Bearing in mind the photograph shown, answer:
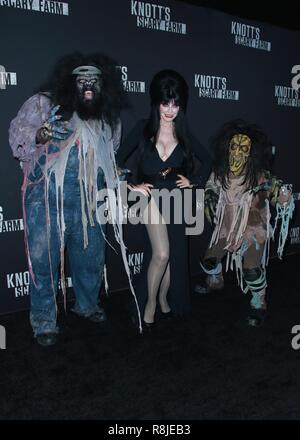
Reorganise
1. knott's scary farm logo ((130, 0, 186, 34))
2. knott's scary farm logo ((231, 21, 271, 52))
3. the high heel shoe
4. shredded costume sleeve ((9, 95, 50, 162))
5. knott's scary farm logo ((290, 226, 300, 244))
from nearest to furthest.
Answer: shredded costume sleeve ((9, 95, 50, 162)) < the high heel shoe < knott's scary farm logo ((130, 0, 186, 34)) < knott's scary farm logo ((231, 21, 271, 52)) < knott's scary farm logo ((290, 226, 300, 244))

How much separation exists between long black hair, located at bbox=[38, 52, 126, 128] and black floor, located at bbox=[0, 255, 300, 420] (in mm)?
1293

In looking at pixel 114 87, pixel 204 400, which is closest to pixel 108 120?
pixel 114 87

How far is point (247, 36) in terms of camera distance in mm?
3617

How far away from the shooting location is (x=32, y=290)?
7.99 ft

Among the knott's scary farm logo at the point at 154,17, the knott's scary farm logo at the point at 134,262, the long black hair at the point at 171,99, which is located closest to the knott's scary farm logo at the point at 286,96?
the knott's scary farm logo at the point at 154,17

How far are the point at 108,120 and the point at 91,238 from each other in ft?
2.28

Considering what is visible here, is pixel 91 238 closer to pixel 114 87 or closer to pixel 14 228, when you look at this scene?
pixel 14 228

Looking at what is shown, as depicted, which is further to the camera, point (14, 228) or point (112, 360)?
point (14, 228)

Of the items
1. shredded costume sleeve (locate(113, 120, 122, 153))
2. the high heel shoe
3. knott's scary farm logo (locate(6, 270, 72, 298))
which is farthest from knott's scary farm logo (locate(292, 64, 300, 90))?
knott's scary farm logo (locate(6, 270, 72, 298))

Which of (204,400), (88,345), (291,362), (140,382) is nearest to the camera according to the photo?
(204,400)

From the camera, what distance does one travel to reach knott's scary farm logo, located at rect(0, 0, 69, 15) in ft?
8.30

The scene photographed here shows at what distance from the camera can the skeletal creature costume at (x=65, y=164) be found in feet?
7.30

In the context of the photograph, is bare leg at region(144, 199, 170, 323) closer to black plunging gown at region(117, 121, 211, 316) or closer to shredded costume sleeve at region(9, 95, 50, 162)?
A: black plunging gown at region(117, 121, 211, 316)

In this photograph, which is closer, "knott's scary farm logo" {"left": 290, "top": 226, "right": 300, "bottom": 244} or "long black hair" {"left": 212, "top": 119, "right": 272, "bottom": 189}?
"long black hair" {"left": 212, "top": 119, "right": 272, "bottom": 189}
